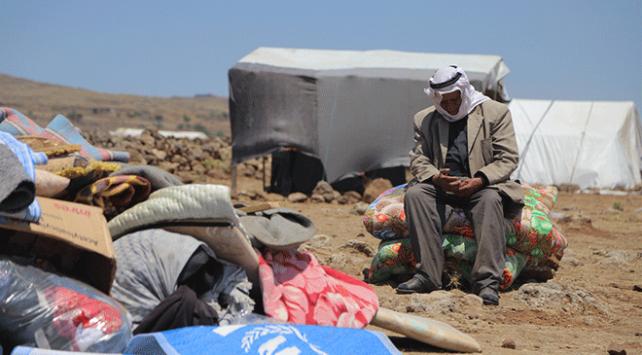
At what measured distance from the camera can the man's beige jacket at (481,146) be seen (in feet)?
20.6

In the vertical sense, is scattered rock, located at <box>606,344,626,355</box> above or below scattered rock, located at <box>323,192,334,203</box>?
above

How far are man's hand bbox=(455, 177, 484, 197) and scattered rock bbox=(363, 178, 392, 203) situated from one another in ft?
26.8

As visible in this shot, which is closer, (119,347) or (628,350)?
(119,347)

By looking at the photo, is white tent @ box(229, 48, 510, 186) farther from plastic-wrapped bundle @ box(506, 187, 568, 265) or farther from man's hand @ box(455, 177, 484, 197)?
man's hand @ box(455, 177, 484, 197)

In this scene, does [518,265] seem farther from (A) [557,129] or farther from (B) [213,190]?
(A) [557,129]

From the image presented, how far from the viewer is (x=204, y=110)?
100688 mm

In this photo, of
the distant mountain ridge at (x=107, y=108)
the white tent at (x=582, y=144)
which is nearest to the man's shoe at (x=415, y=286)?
the white tent at (x=582, y=144)

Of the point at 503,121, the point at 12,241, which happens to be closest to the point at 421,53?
the point at 503,121

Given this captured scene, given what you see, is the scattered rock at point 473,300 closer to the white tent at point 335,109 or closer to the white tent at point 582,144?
the white tent at point 335,109

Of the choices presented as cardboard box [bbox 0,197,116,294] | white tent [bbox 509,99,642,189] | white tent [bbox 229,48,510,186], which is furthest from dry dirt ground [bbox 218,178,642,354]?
white tent [bbox 509,99,642,189]

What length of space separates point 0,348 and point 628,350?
2.93m

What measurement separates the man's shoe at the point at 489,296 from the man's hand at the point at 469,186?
60cm

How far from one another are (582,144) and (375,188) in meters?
10.6

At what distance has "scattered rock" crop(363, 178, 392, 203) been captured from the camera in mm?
14500
